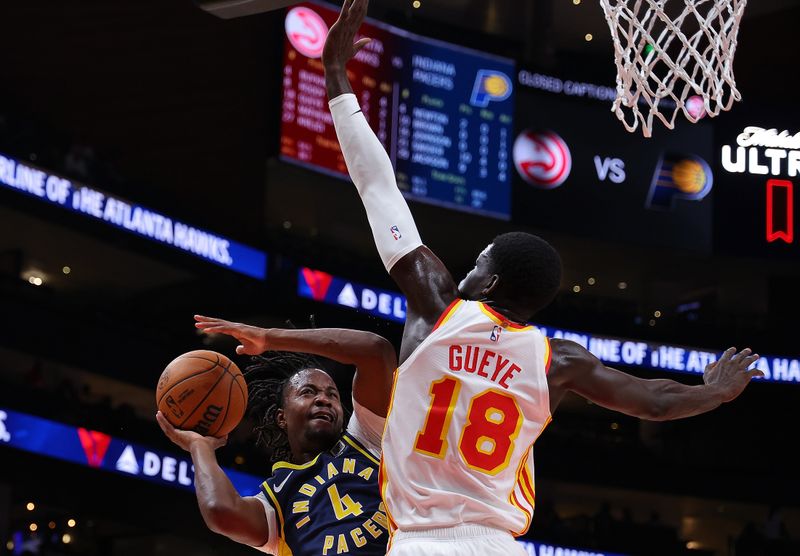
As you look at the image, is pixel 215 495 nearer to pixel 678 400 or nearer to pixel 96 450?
pixel 678 400

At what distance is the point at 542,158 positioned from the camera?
57.4 feet

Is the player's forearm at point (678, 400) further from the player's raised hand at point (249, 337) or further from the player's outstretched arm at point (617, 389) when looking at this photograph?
the player's raised hand at point (249, 337)

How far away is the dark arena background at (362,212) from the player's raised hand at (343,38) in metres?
10.1

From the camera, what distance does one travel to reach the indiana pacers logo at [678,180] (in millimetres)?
18016

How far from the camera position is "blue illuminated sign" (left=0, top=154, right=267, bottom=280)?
13.1m

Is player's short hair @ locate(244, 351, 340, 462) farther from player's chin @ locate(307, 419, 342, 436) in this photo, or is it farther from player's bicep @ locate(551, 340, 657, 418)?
player's bicep @ locate(551, 340, 657, 418)

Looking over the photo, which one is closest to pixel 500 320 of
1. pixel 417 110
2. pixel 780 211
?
pixel 417 110

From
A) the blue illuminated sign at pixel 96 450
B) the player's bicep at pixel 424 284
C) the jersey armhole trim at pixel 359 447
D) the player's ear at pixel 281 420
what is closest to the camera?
the player's bicep at pixel 424 284

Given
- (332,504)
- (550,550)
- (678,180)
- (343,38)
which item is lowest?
(550,550)

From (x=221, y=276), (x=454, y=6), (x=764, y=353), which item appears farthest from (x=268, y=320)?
(x=764, y=353)

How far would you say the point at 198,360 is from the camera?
402 cm

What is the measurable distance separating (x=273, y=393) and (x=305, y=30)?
11.3m

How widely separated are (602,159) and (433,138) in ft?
9.78

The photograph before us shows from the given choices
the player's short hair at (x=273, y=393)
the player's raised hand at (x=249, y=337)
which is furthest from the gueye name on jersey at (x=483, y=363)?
the player's short hair at (x=273, y=393)
